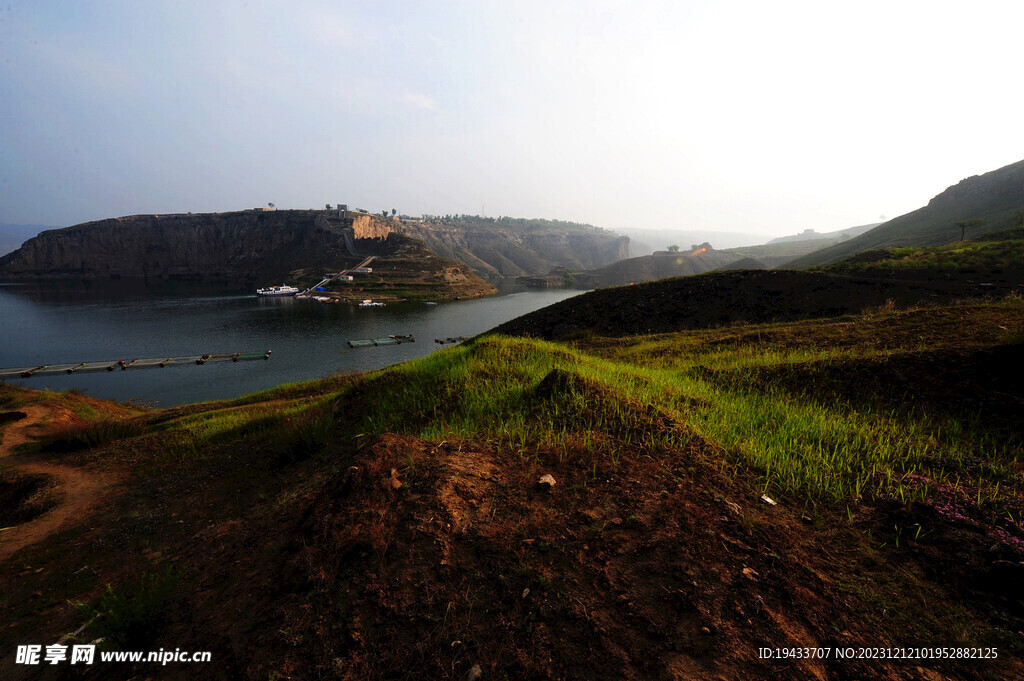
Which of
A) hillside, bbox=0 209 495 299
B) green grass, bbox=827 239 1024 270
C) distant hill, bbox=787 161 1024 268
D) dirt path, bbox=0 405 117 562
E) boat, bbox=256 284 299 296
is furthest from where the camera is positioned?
hillside, bbox=0 209 495 299

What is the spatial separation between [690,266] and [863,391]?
134 meters

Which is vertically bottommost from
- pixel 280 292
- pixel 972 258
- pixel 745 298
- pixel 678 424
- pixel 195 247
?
pixel 678 424

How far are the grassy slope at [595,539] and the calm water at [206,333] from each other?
31.1m

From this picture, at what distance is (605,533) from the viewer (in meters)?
3.16

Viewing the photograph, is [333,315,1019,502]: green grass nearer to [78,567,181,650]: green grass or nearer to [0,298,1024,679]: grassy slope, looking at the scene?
[0,298,1024,679]: grassy slope

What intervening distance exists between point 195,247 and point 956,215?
219 m

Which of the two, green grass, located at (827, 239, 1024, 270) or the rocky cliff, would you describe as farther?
the rocky cliff

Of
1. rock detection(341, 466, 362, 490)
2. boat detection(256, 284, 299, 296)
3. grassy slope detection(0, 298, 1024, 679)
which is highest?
boat detection(256, 284, 299, 296)

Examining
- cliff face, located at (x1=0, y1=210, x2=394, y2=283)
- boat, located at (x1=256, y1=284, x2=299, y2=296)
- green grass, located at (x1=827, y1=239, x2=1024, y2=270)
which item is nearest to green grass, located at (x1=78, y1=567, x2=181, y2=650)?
green grass, located at (x1=827, y1=239, x2=1024, y2=270)

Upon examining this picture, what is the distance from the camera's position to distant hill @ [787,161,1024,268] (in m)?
65.7

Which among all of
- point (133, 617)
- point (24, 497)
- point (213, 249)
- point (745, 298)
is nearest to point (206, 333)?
point (24, 497)

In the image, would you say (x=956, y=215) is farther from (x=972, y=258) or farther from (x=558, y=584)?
(x=558, y=584)

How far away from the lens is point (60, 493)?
26.5 ft

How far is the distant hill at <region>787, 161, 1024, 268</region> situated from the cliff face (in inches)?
5102
